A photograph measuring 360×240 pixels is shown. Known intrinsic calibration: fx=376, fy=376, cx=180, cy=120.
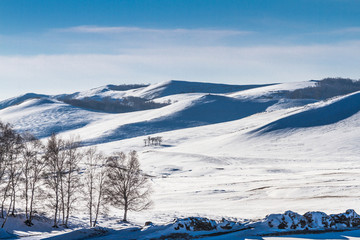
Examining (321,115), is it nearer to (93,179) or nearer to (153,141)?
(153,141)

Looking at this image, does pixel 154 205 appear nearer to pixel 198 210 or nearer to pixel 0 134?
pixel 198 210

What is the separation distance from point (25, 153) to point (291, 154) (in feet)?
323

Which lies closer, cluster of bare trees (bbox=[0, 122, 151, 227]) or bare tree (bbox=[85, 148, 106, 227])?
cluster of bare trees (bbox=[0, 122, 151, 227])

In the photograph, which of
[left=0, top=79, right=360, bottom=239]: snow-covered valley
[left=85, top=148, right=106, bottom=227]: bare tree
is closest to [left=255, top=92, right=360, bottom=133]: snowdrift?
[left=0, top=79, right=360, bottom=239]: snow-covered valley

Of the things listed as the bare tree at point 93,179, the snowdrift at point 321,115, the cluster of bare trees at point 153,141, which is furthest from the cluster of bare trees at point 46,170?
the cluster of bare trees at point 153,141

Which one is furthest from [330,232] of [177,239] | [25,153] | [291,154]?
[291,154]

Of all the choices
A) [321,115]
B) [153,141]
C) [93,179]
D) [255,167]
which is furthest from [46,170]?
[321,115]

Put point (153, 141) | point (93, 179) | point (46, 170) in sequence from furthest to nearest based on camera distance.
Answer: point (153, 141)
point (93, 179)
point (46, 170)

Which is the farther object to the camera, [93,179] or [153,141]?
[153,141]

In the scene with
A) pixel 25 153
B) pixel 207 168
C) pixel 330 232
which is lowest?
pixel 207 168

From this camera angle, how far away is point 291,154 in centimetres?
11556

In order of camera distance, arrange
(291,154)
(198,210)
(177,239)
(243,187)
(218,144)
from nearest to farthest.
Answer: (177,239) < (198,210) < (243,187) < (291,154) < (218,144)

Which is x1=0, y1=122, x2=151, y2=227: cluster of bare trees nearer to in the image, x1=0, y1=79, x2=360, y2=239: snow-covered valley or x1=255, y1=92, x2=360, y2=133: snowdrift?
x1=0, y1=79, x2=360, y2=239: snow-covered valley

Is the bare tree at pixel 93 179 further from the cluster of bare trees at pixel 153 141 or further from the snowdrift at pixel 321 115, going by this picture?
the cluster of bare trees at pixel 153 141
